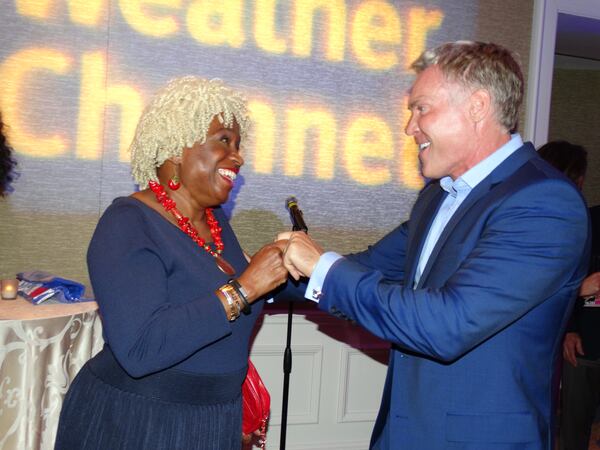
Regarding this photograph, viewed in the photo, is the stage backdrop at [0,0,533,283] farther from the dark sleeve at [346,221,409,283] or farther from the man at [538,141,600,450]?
the dark sleeve at [346,221,409,283]

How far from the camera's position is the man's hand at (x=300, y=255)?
1.98 meters

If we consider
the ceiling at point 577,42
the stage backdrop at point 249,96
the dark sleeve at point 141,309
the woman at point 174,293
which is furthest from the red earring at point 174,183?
the ceiling at point 577,42

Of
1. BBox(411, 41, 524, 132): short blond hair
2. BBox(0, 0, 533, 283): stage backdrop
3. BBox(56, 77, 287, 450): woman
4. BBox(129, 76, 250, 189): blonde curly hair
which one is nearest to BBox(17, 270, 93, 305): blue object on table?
BBox(0, 0, 533, 283): stage backdrop

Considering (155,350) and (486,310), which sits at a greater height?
(486,310)

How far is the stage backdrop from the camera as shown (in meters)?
3.55

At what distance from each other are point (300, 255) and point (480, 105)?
0.67 m

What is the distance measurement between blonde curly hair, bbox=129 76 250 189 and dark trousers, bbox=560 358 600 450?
2909mm

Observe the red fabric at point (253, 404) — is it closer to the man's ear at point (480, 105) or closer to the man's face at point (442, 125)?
the man's face at point (442, 125)

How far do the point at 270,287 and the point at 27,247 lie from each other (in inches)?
80.5

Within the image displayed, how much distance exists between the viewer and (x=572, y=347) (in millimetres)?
3994

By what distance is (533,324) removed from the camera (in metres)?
1.83

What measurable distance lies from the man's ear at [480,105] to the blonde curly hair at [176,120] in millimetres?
732

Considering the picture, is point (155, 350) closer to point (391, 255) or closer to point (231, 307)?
point (231, 307)

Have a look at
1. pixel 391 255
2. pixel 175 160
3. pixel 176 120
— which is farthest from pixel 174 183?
pixel 391 255
